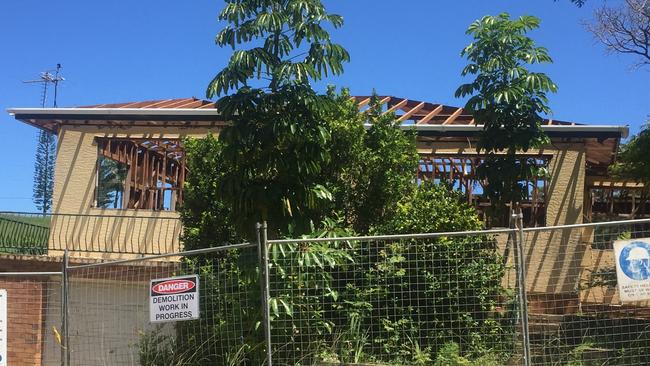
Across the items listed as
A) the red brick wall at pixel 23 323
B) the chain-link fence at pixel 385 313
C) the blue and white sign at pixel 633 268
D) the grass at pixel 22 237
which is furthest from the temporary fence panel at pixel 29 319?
the blue and white sign at pixel 633 268

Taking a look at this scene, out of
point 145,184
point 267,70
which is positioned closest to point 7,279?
Result: point 145,184

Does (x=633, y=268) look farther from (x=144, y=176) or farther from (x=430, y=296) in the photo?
(x=144, y=176)

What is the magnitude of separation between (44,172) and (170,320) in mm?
47401

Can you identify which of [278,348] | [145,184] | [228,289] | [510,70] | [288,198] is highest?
[510,70]

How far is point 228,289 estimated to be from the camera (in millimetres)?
7211

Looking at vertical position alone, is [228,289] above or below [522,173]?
below

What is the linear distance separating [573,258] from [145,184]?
31.7ft

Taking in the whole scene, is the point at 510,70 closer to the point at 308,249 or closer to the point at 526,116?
the point at 526,116

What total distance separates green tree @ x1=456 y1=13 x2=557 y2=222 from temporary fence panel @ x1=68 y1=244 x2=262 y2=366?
4.54m

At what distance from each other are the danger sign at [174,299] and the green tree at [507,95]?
5685 mm

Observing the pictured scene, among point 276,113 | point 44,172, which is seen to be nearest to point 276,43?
point 276,113

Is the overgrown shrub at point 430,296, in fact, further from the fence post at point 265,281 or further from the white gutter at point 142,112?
the white gutter at point 142,112

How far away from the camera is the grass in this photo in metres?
13.0

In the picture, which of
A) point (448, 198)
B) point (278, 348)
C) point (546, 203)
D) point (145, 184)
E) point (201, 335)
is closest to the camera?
point (278, 348)
